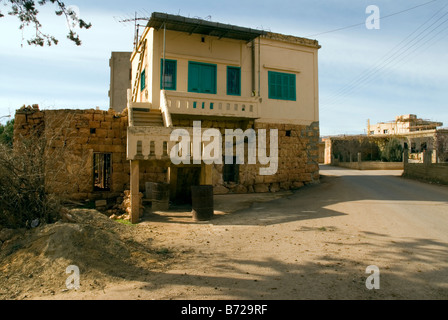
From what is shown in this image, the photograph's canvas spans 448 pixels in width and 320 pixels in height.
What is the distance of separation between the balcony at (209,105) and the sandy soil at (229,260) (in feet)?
17.5

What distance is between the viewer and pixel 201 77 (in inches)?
568

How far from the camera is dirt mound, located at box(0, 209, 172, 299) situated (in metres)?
4.86

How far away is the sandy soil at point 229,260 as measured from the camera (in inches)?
181

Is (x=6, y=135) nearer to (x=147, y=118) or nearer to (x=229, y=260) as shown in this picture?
(x=147, y=118)

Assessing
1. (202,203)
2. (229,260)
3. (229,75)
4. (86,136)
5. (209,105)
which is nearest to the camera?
(229,260)

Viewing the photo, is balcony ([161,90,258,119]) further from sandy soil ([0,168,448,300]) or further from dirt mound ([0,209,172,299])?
dirt mound ([0,209,172,299])

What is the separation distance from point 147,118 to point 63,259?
304 inches

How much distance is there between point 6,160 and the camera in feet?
21.2

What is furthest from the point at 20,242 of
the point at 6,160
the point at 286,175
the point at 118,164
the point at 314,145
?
the point at 314,145

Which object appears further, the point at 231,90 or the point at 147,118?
the point at 231,90

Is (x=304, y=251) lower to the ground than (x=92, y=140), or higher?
lower

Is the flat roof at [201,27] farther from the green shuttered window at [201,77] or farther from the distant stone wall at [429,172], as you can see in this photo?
the distant stone wall at [429,172]

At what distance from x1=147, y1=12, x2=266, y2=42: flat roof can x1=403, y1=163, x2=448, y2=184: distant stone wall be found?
9857mm

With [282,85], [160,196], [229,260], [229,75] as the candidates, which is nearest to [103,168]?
[160,196]
